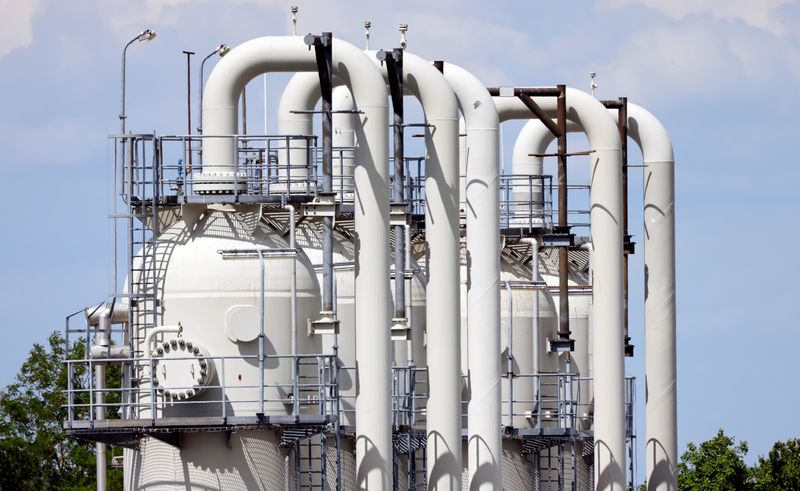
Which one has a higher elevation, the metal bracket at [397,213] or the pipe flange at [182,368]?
the metal bracket at [397,213]

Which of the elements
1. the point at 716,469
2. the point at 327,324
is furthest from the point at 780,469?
the point at 327,324

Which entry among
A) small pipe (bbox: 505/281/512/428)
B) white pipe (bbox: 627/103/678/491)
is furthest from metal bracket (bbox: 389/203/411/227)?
white pipe (bbox: 627/103/678/491)

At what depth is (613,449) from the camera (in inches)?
1501

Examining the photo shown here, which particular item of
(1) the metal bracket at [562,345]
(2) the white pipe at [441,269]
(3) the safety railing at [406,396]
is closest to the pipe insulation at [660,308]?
(1) the metal bracket at [562,345]

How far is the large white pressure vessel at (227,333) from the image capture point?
32750 mm

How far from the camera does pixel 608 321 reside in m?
38.3

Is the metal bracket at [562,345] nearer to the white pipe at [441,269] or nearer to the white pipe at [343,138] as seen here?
the white pipe at [343,138]

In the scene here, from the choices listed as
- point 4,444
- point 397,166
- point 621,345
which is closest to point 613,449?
point 621,345

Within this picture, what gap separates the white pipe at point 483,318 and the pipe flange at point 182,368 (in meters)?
4.86

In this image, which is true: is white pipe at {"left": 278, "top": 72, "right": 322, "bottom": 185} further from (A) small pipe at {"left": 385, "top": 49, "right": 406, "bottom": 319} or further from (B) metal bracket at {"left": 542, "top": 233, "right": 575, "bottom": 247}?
(B) metal bracket at {"left": 542, "top": 233, "right": 575, "bottom": 247}

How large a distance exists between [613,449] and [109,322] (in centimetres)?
993

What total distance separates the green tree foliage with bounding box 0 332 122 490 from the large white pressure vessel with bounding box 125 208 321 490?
34267mm

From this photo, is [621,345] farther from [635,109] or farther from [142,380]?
[142,380]

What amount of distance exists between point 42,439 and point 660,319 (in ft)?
110
